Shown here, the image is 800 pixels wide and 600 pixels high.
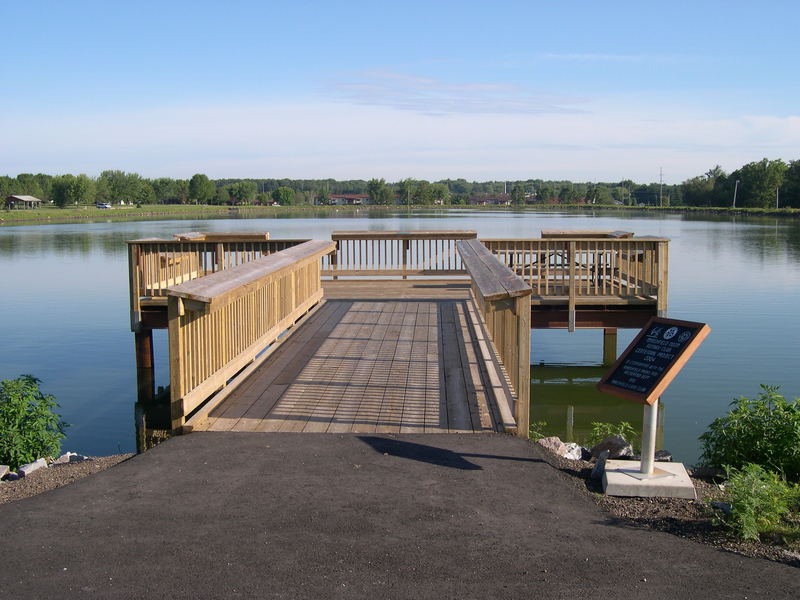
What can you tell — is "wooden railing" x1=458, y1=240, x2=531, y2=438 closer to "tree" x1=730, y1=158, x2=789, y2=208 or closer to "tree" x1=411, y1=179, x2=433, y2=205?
"tree" x1=730, y1=158, x2=789, y2=208

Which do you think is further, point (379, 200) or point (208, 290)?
point (379, 200)

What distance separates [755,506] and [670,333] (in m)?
1.29

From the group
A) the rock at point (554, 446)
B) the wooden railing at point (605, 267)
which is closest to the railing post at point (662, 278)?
the wooden railing at point (605, 267)

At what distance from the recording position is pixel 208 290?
245 inches

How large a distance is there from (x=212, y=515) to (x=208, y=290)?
213 centimetres

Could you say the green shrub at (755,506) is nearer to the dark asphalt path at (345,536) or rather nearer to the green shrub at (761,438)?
the dark asphalt path at (345,536)

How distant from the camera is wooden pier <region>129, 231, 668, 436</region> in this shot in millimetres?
6352

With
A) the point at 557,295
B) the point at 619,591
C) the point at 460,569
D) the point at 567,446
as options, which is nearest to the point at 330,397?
the point at 567,446

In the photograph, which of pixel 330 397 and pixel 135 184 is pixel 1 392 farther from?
pixel 135 184

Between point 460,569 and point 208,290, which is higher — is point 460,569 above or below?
below

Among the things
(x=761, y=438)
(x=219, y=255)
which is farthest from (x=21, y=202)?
(x=761, y=438)

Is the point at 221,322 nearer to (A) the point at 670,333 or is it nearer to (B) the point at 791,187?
(A) the point at 670,333

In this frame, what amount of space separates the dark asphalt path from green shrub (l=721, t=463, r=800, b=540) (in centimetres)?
33

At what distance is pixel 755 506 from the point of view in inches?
178
